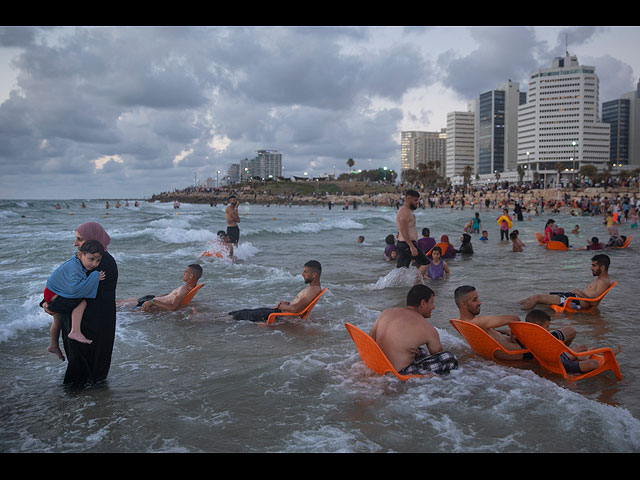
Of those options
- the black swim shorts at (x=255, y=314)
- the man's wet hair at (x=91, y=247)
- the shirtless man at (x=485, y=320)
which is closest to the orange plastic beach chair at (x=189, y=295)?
the black swim shorts at (x=255, y=314)

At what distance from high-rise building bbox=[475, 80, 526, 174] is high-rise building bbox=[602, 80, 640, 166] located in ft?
106

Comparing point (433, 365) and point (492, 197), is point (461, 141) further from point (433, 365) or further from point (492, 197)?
point (433, 365)

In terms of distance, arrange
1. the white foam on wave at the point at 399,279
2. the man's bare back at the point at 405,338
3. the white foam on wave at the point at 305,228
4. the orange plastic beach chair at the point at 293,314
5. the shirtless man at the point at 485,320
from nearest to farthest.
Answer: the man's bare back at the point at 405,338 → the shirtless man at the point at 485,320 → the orange plastic beach chair at the point at 293,314 → the white foam on wave at the point at 399,279 → the white foam on wave at the point at 305,228

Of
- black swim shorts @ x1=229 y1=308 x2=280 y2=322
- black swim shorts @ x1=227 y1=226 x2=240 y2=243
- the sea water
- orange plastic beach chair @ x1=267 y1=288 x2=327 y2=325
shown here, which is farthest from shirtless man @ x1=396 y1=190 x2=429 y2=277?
black swim shorts @ x1=227 y1=226 x2=240 y2=243

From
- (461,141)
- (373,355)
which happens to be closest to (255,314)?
(373,355)

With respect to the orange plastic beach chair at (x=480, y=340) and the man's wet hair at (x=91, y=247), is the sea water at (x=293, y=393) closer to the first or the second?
the orange plastic beach chair at (x=480, y=340)

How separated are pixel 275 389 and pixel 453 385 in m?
1.74

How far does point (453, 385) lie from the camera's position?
454cm

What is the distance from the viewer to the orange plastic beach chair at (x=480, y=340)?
491 cm

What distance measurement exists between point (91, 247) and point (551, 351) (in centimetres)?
438

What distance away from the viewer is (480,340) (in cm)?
506
